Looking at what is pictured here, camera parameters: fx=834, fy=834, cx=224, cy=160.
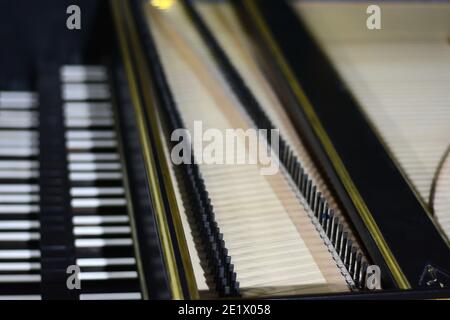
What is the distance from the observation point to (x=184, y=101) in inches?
149

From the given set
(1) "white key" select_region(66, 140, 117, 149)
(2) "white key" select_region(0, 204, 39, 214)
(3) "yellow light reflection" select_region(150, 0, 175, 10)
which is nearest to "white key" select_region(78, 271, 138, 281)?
(2) "white key" select_region(0, 204, 39, 214)

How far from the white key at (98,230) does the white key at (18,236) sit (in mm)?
167

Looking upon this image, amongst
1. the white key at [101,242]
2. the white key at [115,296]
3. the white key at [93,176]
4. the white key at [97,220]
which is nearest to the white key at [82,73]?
the white key at [93,176]

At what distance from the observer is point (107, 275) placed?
3186 mm

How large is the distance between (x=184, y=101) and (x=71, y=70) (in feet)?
2.86

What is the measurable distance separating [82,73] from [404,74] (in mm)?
1639

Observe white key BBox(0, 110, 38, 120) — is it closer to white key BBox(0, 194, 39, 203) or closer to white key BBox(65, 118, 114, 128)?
white key BBox(65, 118, 114, 128)

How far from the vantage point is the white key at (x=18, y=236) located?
10.9 ft

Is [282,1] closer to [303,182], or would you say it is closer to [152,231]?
[303,182]

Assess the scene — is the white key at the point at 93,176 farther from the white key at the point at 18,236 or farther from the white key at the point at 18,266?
the white key at the point at 18,266

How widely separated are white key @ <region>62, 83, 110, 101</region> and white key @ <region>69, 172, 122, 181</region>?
60cm

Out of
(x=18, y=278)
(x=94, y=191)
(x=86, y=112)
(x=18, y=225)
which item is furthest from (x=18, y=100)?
(x=18, y=278)

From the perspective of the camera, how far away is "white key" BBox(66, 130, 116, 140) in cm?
384

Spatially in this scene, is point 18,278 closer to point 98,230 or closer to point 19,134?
point 98,230
